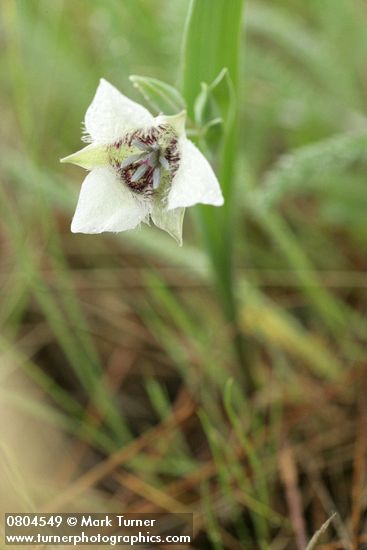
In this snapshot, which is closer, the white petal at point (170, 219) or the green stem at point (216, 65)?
the white petal at point (170, 219)

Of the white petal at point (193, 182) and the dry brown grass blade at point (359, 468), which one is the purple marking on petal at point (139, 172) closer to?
the white petal at point (193, 182)

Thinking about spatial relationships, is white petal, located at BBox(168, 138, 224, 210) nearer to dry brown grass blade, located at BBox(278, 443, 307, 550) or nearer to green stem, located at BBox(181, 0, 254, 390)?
green stem, located at BBox(181, 0, 254, 390)

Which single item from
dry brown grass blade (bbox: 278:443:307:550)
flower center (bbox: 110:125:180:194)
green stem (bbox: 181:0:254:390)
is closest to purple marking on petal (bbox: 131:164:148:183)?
flower center (bbox: 110:125:180:194)

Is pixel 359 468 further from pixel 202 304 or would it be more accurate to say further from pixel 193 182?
pixel 193 182

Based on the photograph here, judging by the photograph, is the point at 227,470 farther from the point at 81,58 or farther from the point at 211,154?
the point at 81,58

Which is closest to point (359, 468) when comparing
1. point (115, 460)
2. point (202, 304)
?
point (115, 460)

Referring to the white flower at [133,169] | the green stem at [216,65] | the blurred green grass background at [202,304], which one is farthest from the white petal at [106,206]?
the blurred green grass background at [202,304]
